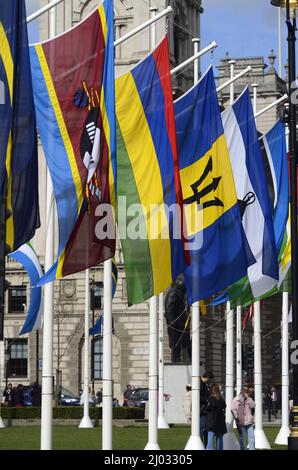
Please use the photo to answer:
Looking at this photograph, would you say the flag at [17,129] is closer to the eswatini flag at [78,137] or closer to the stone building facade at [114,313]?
the eswatini flag at [78,137]

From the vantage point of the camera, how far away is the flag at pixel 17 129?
23938mm

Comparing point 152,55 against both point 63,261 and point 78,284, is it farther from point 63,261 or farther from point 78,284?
point 78,284

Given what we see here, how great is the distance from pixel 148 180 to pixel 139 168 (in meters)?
0.34

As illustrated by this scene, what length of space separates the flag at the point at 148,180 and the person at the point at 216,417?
5.15 meters

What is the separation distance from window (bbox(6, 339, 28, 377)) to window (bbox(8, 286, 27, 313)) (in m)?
2.15

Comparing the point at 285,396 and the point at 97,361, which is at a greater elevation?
the point at 97,361

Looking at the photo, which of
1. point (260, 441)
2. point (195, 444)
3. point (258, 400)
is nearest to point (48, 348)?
point (195, 444)

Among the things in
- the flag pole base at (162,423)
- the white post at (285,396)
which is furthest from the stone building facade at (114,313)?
the white post at (285,396)

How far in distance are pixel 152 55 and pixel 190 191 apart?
3.85 metres

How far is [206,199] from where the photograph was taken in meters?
34.9

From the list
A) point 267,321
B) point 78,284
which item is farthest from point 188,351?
point 267,321

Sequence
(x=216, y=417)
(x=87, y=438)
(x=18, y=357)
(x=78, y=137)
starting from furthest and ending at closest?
1. (x=18, y=357)
2. (x=87, y=438)
3. (x=216, y=417)
4. (x=78, y=137)

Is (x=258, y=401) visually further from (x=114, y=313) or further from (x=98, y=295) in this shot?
(x=98, y=295)

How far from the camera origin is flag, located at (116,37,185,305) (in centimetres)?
3083
